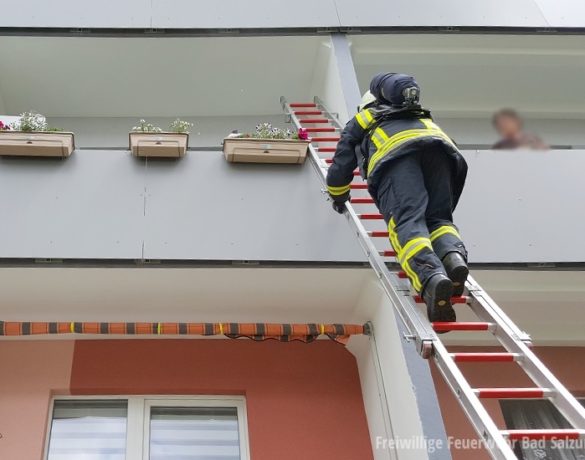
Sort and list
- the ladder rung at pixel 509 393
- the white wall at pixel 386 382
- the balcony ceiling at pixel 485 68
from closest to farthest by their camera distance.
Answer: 1. the ladder rung at pixel 509 393
2. the white wall at pixel 386 382
3. the balcony ceiling at pixel 485 68

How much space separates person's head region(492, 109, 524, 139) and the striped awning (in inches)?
122

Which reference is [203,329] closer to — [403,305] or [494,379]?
[403,305]

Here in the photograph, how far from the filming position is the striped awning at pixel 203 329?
4.48 meters

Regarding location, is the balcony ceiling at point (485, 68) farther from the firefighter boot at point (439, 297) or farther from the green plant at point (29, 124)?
the firefighter boot at point (439, 297)

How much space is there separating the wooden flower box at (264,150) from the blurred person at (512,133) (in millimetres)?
3220

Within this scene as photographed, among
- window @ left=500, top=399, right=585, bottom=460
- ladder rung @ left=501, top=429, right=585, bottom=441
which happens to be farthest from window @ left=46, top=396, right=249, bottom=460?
ladder rung @ left=501, top=429, right=585, bottom=441

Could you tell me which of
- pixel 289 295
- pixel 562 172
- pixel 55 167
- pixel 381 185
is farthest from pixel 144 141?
pixel 562 172

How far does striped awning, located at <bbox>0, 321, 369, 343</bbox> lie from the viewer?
4.48m

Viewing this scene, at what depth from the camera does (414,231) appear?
120 inches

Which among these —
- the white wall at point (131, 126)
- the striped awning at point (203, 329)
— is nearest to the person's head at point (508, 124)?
the striped awning at point (203, 329)

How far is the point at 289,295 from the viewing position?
4785 mm

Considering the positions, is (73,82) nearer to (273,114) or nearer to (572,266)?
(273,114)

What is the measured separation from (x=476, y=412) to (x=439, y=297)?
1.78 ft

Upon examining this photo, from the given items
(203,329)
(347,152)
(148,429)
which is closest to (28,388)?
(148,429)
